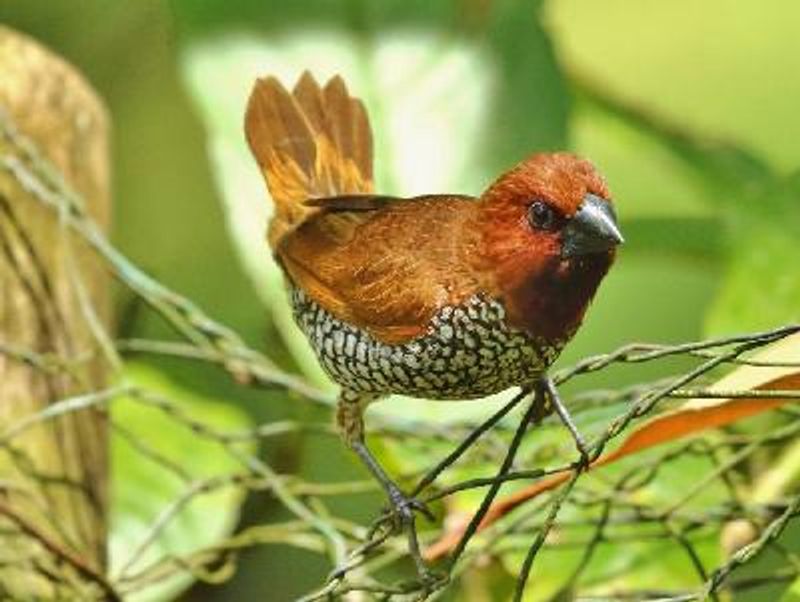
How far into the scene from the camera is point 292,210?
0.98m

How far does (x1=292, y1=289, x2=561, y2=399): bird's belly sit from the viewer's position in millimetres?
775

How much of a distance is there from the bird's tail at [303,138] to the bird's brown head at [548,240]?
0.23 m

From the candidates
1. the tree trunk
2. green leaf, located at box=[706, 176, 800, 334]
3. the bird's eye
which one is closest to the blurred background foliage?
green leaf, located at box=[706, 176, 800, 334]

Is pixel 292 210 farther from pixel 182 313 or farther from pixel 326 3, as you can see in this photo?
pixel 326 3

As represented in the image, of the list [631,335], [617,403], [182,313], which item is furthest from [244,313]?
[617,403]

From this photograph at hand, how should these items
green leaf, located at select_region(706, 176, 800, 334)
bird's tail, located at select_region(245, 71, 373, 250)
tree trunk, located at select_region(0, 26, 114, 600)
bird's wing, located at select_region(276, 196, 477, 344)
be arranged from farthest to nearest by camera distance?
green leaf, located at select_region(706, 176, 800, 334)
tree trunk, located at select_region(0, 26, 114, 600)
bird's tail, located at select_region(245, 71, 373, 250)
bird's wing, located at select_region(276, 196, 477, 344)

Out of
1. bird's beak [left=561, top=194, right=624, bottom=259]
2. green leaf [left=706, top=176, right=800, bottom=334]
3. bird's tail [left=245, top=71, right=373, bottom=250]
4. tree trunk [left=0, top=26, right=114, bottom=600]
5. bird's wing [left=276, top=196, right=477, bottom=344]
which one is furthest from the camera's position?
green leaf [left=706, top=176, right=800, bottom=334]

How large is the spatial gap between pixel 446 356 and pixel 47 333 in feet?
1.76

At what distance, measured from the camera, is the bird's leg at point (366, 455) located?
87 cm

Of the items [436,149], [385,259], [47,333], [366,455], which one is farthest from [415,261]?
[436,149]

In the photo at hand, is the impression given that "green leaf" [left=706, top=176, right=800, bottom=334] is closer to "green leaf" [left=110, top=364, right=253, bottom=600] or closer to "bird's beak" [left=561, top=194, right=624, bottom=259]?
"green leaf" [left=110, top=364, right=253, bottom=600]

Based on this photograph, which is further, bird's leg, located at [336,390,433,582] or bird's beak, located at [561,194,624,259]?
bird's leg, located at [336,390,433,582]

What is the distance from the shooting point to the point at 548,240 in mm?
744

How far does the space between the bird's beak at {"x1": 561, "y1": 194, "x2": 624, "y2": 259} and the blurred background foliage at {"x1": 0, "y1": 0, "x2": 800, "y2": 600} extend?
23.8 inches
